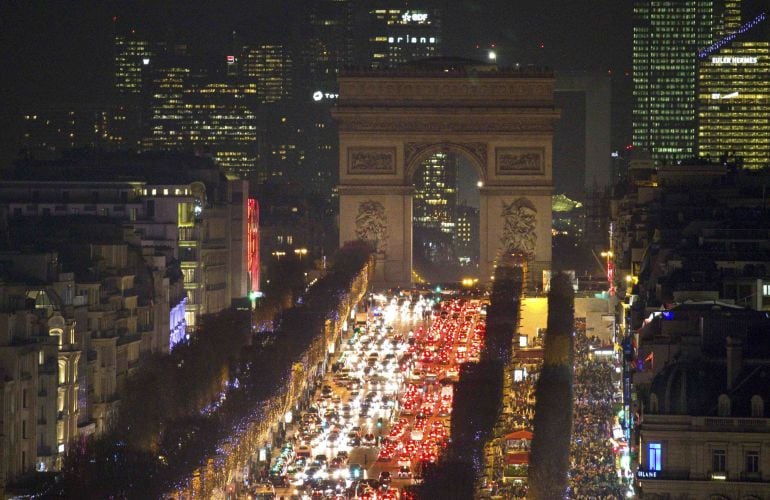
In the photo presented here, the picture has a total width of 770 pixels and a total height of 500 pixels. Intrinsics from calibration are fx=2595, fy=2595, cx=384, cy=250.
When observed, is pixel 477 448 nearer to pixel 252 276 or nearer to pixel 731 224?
pixel 731 224

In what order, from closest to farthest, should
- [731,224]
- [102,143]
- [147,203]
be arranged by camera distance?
[731,224]
[147,203]
[102,143]

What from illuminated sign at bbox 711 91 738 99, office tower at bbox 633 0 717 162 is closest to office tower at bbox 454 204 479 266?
office tower at bbox 633 0 717 162

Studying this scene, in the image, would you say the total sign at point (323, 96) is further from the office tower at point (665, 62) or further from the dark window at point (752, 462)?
the dark window at point (752, 462)

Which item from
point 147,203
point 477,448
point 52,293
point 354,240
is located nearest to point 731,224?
point 477,448

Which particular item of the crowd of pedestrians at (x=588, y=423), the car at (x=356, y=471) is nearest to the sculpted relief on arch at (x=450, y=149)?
the crowd of pedestrians at (x=588, y=423)

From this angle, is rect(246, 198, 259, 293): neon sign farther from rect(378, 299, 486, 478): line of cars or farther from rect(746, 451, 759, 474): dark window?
rect(746, 451, 759, 474): dark window
